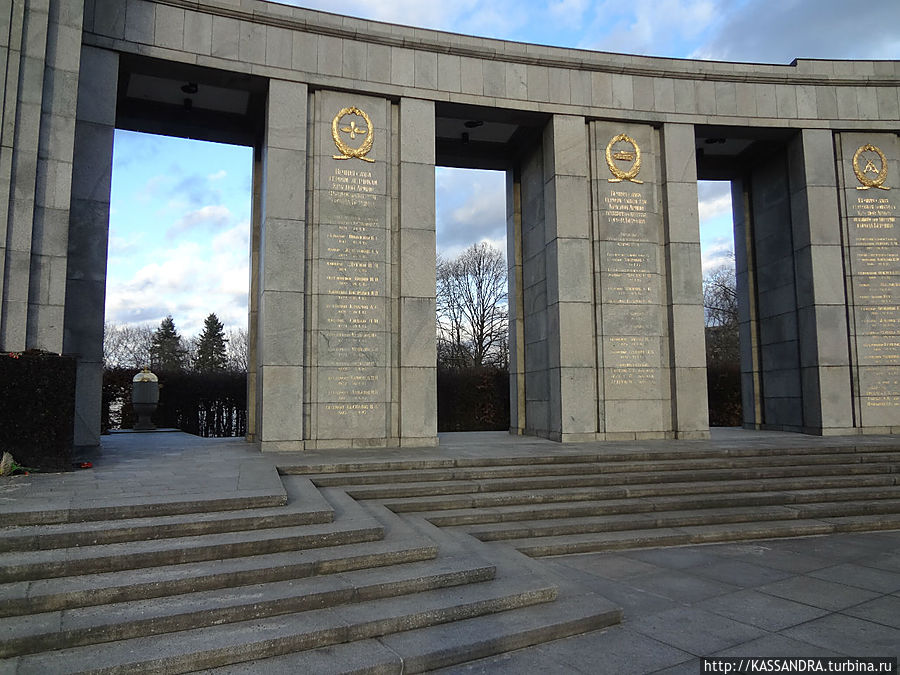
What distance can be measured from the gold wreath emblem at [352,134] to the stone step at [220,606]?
33.5 feet

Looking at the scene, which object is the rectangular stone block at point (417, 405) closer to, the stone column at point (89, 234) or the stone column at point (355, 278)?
the stone column at point (355, 278)

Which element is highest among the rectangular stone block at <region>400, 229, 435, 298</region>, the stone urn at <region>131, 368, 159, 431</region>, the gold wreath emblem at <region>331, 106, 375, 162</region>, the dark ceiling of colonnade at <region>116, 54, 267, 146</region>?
the dark ceiling of colonnade at <region>116, 54, 267, 146</region>

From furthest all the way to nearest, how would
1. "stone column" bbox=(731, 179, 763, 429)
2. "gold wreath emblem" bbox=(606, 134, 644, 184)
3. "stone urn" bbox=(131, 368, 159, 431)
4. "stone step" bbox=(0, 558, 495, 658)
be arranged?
"stone urn" bbox=(131, 368, 159, 431)
"stone column" bbox=(731, 179, 763, 429)
"gold wreath emblem" bbox=(606, 134, 644, 184)
"stone step" bbox=(0, 558, 495, 658)

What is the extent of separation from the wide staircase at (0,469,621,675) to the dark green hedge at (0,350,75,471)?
3.71 m

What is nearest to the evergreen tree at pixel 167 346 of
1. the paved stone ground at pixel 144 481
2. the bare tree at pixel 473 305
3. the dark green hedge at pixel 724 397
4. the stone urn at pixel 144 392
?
the bare tree at pixel 473 305

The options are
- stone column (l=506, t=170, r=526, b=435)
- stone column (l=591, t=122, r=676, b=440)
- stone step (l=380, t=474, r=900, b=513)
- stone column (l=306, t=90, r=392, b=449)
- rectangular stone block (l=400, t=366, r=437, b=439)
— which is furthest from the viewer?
stone column (l=506, t=170, r=526, b=435)

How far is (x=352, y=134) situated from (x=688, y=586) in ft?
37.2

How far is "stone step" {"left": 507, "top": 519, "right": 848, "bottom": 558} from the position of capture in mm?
7617

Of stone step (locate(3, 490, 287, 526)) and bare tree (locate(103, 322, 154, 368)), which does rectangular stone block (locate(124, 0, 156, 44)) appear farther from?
bare tree (locate(103, 322, 154, 368))

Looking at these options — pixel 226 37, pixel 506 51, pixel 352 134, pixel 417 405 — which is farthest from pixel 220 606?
pixel 506 51

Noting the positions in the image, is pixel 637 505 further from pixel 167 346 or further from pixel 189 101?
pixel 167 346

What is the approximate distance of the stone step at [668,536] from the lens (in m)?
7.62

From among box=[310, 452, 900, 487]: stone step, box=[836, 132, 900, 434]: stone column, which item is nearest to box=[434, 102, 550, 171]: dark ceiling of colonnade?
box=[836, 132, 900, 434]: stone column

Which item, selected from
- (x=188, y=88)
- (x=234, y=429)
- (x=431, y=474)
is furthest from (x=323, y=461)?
(x=234, y=429)
